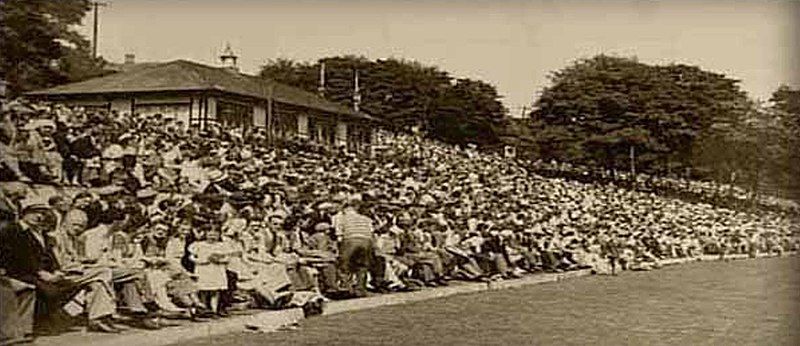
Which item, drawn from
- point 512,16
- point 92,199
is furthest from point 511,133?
point 92,199

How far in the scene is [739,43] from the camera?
446 cm

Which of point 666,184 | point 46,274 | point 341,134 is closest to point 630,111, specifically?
point 666,184

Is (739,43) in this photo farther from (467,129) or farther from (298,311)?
(298,311)

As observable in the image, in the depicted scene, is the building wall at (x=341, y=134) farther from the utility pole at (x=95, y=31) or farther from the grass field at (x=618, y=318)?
the utility pole at (x=95, y=31)

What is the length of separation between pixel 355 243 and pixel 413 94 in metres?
0.87

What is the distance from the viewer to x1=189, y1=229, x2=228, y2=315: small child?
471cm

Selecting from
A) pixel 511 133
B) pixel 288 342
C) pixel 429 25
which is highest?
pixel 429 25

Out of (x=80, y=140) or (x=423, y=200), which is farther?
(x=423, y=200)

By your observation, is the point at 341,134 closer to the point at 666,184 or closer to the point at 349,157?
the point at 349,157

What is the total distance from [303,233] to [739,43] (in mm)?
1749

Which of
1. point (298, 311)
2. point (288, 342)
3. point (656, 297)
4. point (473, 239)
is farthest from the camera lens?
point (473, 239)

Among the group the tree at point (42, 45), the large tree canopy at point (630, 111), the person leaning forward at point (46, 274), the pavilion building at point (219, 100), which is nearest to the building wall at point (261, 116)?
the pavilion building at point (219, 100)

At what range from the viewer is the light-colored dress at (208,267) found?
15.4 feet

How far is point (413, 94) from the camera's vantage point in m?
4.72
